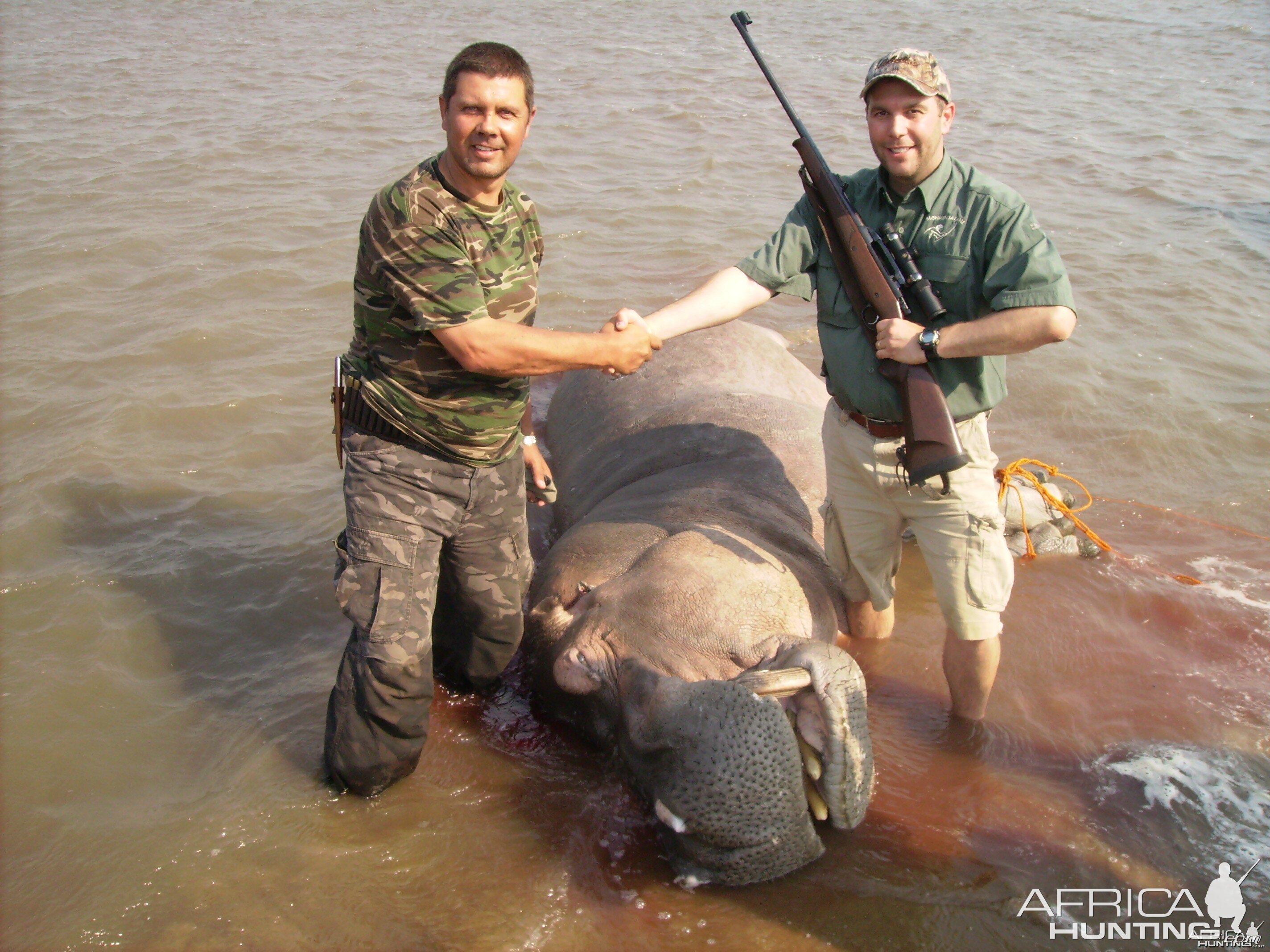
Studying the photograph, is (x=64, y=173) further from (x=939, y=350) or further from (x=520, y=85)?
(x=939, y=350)

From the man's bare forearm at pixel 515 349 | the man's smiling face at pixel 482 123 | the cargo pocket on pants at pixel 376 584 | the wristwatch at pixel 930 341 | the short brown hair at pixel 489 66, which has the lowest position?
the cargo pocket on pants at pixel 376 584

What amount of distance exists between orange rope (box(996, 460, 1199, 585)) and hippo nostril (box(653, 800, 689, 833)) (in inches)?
126

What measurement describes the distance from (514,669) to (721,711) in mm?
1800

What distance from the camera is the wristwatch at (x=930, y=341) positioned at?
3.79 meters

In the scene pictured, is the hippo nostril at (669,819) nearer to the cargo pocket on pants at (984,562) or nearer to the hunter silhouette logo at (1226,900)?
the cargo pocket on pants at (984,562)

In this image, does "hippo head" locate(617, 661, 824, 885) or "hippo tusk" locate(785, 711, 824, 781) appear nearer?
"hippo head" locate(617, 661, 824, 885)

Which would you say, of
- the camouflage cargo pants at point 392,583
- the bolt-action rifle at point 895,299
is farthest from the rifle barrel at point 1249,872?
the camouflage cargo pants at point 392,583

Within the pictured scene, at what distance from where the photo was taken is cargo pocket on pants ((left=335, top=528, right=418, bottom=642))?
3693 millimetres

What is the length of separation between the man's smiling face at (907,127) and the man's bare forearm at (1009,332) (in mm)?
698

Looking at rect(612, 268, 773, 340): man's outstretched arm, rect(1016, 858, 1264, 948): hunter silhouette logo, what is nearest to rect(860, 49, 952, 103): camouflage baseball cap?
rect(612, 268, 773, 340): man's outstretched arm

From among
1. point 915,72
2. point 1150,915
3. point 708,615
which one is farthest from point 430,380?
point 1150,915

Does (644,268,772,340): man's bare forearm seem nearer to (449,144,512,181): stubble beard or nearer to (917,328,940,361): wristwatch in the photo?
(917,328,940,361): wristwatch

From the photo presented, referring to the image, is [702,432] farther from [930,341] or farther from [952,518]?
[930,341]

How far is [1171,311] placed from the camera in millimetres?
9195
